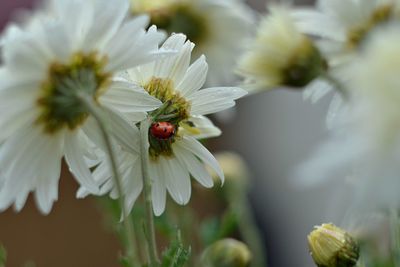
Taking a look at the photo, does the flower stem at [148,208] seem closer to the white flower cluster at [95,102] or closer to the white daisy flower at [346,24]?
the white flower cluster at [95,102]

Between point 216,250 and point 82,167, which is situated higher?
point 82,167

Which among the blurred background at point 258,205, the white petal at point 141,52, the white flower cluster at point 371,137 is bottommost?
the blurred background at point 258,205

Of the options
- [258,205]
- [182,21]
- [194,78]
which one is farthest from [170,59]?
[258,205]

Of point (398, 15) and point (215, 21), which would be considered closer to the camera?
point (398, 15)

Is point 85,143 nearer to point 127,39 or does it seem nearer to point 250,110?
point 127,39

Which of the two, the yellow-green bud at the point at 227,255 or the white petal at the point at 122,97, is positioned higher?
the white petal at the point at 122,97

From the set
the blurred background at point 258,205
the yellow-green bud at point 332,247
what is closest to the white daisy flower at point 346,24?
the yellow-green bud at point 332,247

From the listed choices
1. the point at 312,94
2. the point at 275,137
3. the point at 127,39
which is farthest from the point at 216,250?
the point at 275,137
